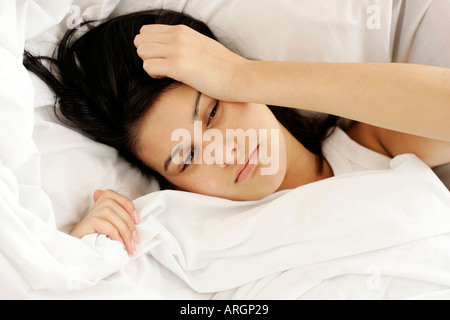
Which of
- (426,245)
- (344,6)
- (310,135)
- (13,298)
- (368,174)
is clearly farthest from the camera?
(310,135)

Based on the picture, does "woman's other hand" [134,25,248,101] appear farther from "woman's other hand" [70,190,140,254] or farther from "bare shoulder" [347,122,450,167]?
"bare shoulder" [347,122,450,167]

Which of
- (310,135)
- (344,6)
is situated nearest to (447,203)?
(310,135)

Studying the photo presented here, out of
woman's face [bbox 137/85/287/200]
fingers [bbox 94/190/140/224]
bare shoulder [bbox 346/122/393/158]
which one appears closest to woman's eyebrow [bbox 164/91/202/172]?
woman's face [bbox 137/85/287/200]

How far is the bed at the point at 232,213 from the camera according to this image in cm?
89

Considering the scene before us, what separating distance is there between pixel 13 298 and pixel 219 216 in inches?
18.4

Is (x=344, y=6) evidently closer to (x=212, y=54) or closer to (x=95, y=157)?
(x=212, y=54)

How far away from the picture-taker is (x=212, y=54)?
107 cm

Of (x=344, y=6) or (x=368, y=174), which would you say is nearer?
(x=368, y=174)

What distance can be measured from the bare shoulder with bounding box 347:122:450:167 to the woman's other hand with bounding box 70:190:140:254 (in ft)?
2.03

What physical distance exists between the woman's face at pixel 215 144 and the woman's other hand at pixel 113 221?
138 mm

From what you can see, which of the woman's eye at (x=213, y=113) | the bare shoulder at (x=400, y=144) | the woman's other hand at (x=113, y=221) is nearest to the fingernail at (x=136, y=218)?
the woman's other hand at (x=113, y=221)

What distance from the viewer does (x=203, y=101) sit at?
3.38ft

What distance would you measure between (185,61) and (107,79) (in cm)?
19

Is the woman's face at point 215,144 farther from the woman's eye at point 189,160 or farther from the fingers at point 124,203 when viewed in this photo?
the fingers at point 124,203
